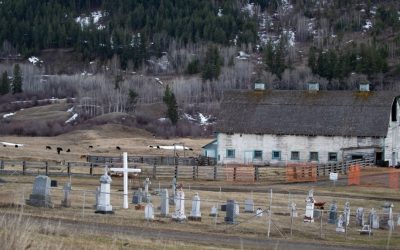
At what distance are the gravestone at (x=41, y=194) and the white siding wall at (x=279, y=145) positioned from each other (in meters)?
40.0

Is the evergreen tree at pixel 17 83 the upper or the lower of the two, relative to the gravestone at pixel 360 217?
upper

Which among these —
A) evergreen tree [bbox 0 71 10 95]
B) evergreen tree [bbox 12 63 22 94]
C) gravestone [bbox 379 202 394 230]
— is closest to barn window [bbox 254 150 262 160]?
gravestone [bbox 379 202 394 230]

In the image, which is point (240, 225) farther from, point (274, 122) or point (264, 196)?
point (274, 122)

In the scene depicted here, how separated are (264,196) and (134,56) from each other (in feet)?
517

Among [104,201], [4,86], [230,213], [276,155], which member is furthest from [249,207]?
[4,86]

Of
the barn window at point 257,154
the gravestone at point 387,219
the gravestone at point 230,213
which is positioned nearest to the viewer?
the gravestone at point 230,213

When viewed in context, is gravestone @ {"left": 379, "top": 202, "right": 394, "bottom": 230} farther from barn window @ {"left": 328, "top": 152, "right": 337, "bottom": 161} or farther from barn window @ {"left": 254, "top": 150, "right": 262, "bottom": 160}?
barn window @ {"left": 254, "top": 150, "right": 262, "bottom": 160}

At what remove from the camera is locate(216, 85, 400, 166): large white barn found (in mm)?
69938

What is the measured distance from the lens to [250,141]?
2820 inches

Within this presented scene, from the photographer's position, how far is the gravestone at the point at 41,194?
104ft

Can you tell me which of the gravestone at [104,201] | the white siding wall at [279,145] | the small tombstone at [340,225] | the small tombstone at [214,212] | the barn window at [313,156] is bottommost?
the small tombstone at [340,225]

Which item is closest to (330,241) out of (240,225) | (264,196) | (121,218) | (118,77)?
(240,225)

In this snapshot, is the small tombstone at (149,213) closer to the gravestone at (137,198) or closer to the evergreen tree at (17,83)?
the gravestone at (137,198)

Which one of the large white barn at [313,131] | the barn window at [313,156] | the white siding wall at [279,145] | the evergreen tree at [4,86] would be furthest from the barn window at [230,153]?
the evergreen tree at [4,86]
